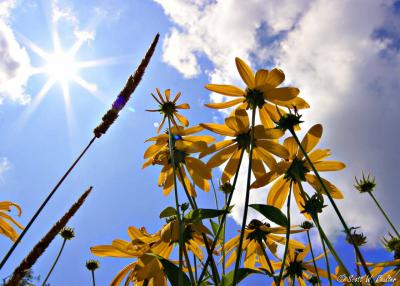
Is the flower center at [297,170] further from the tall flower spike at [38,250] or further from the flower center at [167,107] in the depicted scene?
the tall flower spike at [38,250]

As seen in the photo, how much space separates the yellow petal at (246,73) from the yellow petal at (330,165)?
63cm

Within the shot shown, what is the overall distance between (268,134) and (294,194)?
0.58 meters

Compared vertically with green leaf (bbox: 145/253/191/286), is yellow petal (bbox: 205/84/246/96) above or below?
above

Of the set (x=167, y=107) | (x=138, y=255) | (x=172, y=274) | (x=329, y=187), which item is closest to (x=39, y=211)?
(x=172, y=274)

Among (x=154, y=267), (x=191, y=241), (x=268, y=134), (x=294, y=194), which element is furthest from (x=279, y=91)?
(x=154, y=267)

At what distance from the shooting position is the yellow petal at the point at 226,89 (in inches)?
76.7

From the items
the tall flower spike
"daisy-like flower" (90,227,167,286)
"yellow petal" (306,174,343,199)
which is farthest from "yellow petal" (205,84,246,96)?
the tall flower spike

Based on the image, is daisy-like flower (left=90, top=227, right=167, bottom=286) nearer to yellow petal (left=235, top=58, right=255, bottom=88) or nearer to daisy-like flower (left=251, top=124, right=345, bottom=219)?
daisy-like flower (left=251, top=124, right=345, bottom=219)

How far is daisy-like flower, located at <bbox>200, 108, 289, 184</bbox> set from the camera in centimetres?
183

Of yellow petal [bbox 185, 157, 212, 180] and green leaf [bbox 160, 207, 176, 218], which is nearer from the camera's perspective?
green leaf [bbox 160, 207, 176, 218]

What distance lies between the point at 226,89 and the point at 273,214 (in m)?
0.93

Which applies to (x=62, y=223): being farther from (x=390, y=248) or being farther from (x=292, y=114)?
(x=390, y=248)

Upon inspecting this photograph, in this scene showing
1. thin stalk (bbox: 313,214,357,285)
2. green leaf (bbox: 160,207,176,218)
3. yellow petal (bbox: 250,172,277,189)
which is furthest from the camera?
yellow petal (bbox: 250,172,277,189)

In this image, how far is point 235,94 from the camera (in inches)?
84.6
